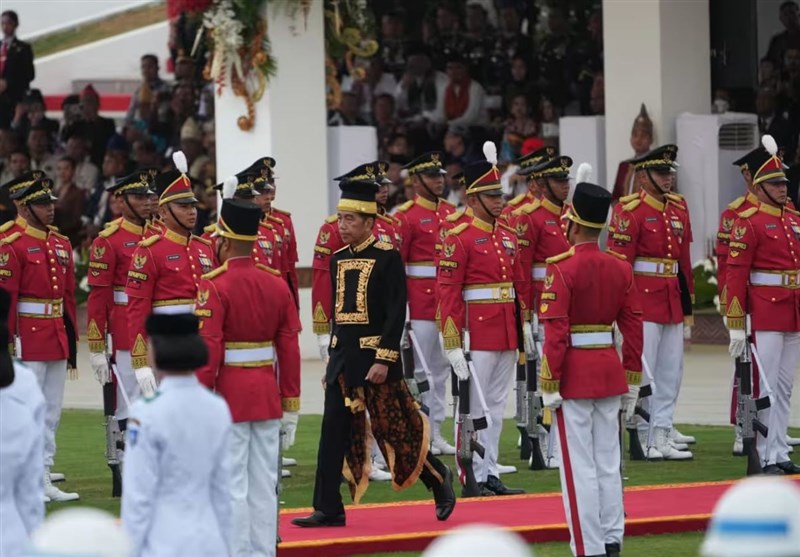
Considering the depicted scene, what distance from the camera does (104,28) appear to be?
98.5 feet

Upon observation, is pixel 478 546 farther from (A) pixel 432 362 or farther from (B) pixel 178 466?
(A) pixel 432 362

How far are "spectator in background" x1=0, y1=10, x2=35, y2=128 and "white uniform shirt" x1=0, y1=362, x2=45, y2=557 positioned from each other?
62.0 ft

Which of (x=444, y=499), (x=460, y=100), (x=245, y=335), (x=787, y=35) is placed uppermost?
(x=787, y=35)

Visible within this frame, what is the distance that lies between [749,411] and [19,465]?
6.58 metres

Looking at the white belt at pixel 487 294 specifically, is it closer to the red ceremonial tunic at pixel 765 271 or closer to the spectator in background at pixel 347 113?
the red ceremonial tunic at pixel 765 271

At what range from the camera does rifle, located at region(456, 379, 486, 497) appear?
1235cm

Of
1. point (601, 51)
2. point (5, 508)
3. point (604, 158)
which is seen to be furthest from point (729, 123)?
point (5, 508)

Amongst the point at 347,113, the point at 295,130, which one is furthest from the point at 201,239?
the point at 347,113

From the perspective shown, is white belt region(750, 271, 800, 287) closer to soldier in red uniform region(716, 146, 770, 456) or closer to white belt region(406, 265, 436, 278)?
soldier in red uniform region(716, 146, 770, 456)

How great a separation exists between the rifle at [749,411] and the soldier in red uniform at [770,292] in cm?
6

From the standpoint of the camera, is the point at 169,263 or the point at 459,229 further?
the point at 459,229

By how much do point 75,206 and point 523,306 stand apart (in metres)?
11.9

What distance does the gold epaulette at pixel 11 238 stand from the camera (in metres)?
12.7

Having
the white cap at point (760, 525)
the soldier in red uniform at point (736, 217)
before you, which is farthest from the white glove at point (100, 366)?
the white cap at point (760, 525)
